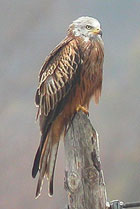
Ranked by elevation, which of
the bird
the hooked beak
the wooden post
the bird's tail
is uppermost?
the hooked beak

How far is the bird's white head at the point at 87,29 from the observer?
67.2 inches

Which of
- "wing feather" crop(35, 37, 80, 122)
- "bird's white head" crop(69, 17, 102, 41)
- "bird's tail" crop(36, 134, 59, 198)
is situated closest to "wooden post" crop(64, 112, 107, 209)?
"bird's tail" crop(36, 134, 59, 198)

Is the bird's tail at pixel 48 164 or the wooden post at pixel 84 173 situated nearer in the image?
the wooden post at pixel 84 173

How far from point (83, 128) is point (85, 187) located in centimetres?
19

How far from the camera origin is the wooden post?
117 cm

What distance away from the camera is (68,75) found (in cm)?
166

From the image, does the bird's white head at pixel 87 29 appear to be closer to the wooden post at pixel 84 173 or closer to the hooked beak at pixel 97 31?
the hooked beak at pixel 97 31

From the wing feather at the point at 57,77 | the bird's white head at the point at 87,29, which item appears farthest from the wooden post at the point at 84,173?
the bird's white head at the point at 87,29

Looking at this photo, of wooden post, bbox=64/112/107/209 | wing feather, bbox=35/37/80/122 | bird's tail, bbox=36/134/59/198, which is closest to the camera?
wooden post, bbox=64/112/107/209

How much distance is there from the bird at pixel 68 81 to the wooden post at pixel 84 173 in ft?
1.10

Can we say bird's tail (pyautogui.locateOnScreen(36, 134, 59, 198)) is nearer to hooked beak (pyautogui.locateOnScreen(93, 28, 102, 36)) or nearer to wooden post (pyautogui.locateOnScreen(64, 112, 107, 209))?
wooden post (pyautogui.locateOnScreen(64, 112, 107, 209))

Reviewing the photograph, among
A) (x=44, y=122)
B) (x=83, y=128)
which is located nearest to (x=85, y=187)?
(x=83, y=128)

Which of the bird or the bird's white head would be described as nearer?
the bird

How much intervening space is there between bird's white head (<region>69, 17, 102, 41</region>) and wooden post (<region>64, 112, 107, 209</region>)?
0.60m
